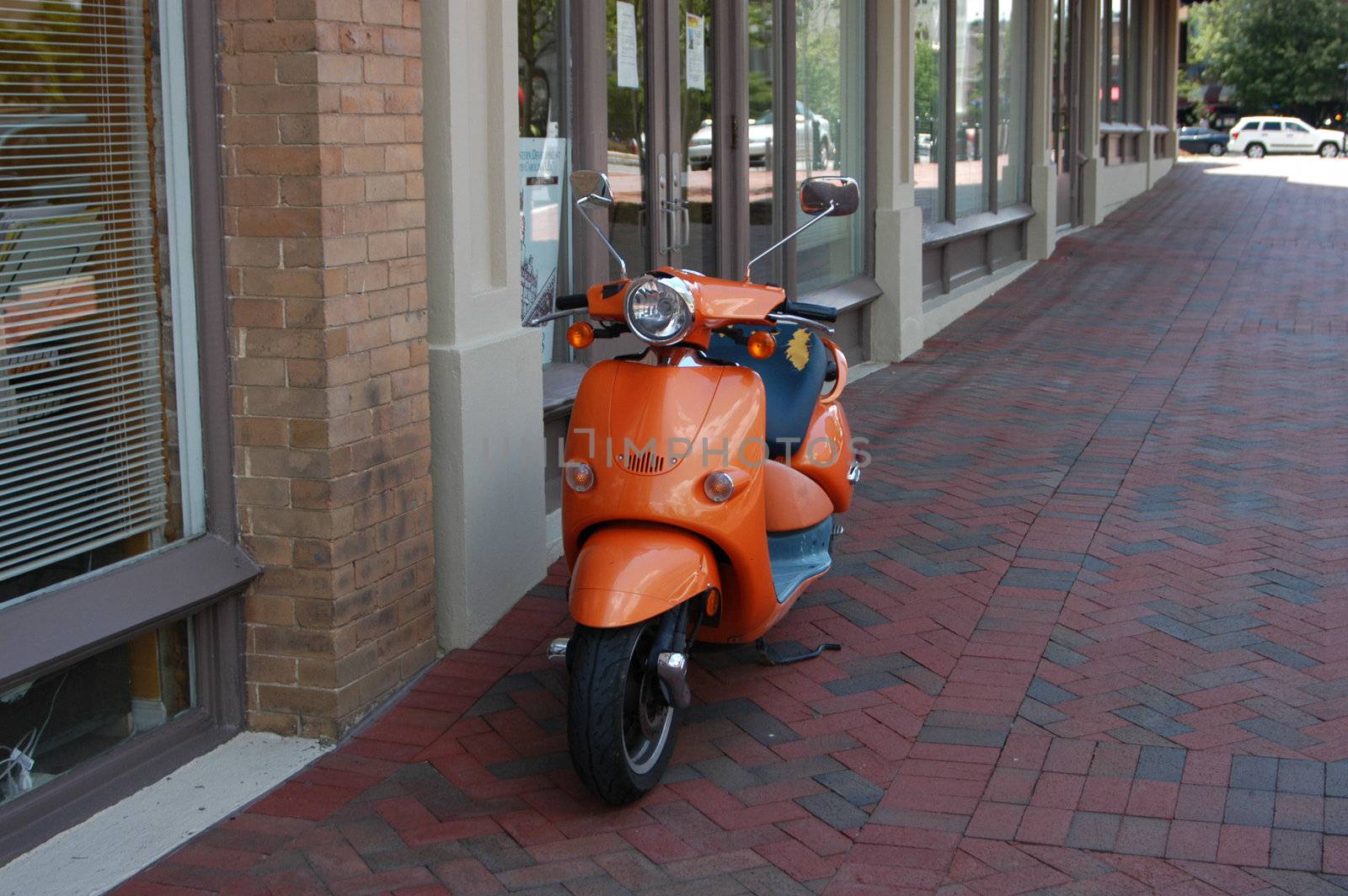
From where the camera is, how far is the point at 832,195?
432 centimetres

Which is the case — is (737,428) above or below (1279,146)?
below

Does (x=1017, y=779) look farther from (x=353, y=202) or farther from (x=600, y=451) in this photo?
(x=353, y=202)

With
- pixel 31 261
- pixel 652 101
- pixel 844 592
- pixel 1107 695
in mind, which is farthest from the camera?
pixel 652 101

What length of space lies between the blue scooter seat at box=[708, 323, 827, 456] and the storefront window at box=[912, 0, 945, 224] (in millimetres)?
6544

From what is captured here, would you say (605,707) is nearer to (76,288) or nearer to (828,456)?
(828,456)

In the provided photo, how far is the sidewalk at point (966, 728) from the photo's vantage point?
3.47 meters

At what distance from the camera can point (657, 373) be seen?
402 cm

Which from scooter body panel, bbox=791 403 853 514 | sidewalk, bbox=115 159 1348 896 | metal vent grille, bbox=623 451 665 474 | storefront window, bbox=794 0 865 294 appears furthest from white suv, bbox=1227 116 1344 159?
metal vent grille, bbox=623 451 665 474

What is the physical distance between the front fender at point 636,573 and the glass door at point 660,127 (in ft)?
9.74

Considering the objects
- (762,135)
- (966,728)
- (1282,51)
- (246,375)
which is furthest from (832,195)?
(1282,51)

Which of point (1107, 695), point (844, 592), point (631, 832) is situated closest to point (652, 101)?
point (844, 592)

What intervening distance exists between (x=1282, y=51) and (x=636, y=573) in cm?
6804

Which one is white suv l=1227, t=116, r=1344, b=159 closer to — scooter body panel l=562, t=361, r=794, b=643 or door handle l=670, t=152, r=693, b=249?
door handle l=670, t=152, r=693, b=249

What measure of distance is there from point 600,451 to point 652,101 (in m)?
3.23
